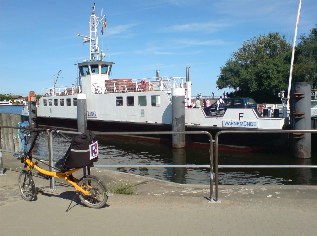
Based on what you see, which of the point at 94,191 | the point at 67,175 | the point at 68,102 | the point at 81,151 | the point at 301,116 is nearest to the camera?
the point at 81,151

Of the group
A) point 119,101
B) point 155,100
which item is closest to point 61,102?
point 119,101

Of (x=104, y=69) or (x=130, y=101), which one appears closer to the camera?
(x=130, y=101)

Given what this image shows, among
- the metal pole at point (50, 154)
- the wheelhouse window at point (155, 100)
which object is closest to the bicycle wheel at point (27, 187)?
the metal pole at point (50, 154)

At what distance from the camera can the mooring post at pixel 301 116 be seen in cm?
1655

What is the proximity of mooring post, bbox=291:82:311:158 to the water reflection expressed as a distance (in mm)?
523

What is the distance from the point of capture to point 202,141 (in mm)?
20984

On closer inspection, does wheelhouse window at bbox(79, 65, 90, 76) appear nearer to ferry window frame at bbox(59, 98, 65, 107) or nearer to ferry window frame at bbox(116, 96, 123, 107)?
ferry window frame at bbox(59, 98, 65, 107)

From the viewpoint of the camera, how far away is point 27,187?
5.45 meters

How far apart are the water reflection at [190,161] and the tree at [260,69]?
34014 mm

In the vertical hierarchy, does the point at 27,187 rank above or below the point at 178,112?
below

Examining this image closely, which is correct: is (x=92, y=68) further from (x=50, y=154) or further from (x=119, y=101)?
(x=50, y=154)

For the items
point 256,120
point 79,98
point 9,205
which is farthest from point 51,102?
point 9,205

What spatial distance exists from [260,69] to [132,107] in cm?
3416

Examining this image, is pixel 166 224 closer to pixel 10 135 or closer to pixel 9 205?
pixel 9 205
